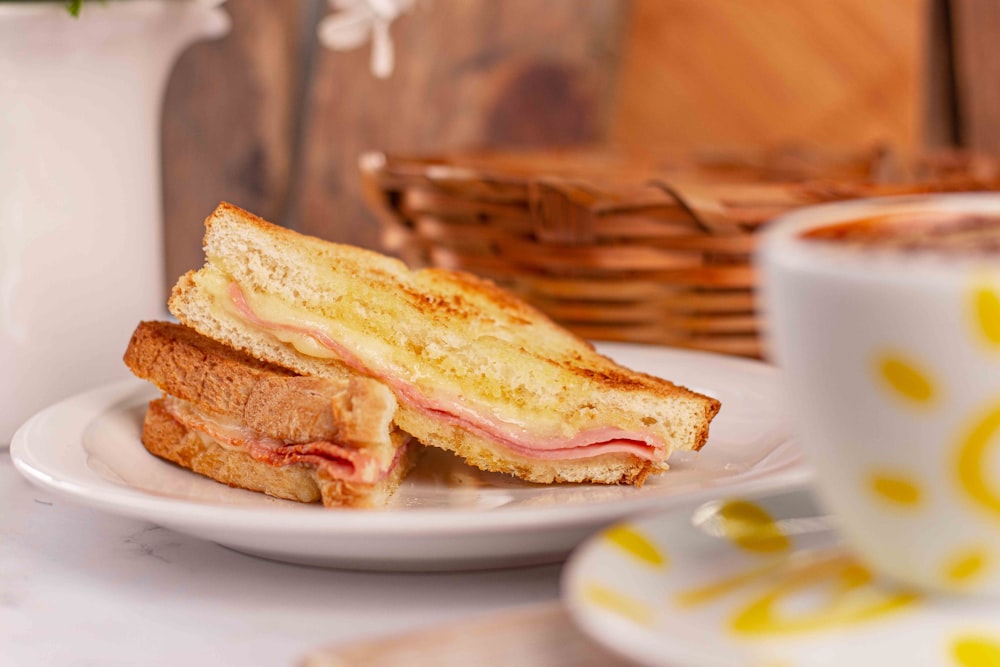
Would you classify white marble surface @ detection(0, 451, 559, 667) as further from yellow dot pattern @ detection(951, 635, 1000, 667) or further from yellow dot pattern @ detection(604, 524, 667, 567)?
yellow dot pattern @ detection(951, 635, 1000, 667)

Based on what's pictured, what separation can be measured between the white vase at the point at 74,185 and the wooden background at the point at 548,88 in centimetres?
163

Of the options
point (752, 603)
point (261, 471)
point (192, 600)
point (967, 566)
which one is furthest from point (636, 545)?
point (261, 471)

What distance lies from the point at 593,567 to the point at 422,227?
1509 mm

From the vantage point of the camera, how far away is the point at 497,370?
4.30 feet

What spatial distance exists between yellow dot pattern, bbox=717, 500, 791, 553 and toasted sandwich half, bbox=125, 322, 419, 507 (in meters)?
0.39

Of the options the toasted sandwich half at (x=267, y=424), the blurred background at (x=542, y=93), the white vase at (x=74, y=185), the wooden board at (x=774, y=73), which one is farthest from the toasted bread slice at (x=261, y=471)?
the wooden board at (x=774, y=73)

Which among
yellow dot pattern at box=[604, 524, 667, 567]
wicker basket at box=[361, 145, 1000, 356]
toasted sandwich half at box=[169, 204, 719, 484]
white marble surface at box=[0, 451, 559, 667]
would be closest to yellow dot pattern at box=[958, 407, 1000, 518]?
yellow dot pattern at box=[604, 524, 667, 567]

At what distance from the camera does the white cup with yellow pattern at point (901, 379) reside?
0.66 m

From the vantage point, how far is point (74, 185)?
5.41 ft

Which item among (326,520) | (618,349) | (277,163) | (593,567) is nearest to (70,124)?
(618,349)

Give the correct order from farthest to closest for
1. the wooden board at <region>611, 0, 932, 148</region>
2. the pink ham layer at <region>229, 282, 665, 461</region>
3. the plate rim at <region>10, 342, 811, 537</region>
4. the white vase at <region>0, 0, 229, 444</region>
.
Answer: the wooden board at <region>611, 0, 932, 148</region>
the white vase at <region>0, 0, 229, 444</region>
the pink ham layer at <region>229, 282, 665, 461</region>
the plate rim at <region>10, 342, 811, 537</region>

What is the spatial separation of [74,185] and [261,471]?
671mm

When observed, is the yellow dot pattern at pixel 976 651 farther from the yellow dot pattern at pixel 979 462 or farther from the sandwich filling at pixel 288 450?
the sandwich filling at pixel 288 450

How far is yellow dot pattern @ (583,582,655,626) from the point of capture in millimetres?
670
